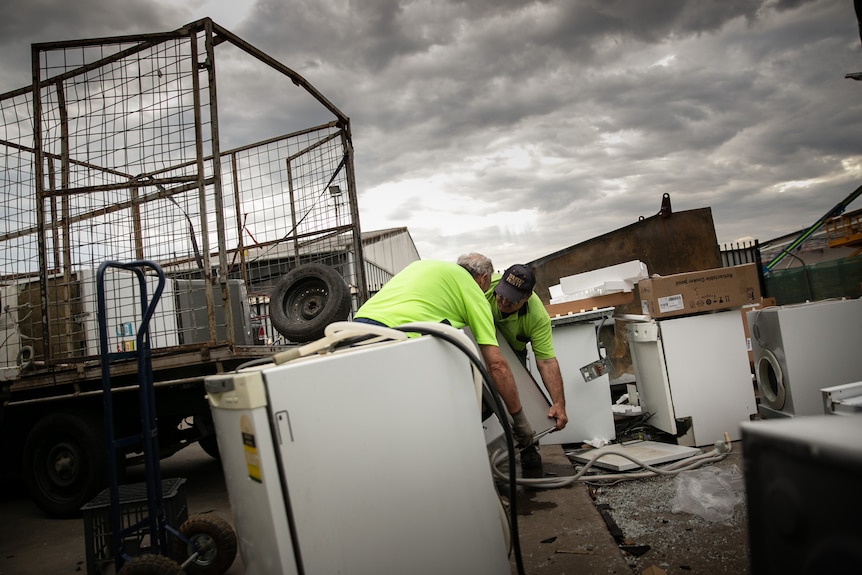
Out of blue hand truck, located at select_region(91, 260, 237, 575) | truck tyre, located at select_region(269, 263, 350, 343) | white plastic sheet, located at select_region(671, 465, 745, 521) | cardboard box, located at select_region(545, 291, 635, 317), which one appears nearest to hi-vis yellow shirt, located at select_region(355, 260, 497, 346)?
blue hand truck, located at select_region(91, 260, 237, 575)

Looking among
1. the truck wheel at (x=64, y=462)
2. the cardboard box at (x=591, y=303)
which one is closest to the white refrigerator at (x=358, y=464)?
the truck wheel at (x=64, y=462)

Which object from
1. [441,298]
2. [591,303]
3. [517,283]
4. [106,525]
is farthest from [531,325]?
[106,525]

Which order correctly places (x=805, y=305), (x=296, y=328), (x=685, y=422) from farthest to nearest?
(x=296, y=328)
(x=685, y=422)
(x=805, y=305)

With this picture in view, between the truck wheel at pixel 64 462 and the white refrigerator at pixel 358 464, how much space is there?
10.0 feet

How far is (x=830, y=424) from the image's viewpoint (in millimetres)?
705

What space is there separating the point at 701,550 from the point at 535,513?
0.84 m

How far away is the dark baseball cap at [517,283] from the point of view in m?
3.21

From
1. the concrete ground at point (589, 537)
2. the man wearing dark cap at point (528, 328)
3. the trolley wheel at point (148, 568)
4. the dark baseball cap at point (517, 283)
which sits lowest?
the concrete ground at point (589, 537)

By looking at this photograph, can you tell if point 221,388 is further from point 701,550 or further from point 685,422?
point 685,422

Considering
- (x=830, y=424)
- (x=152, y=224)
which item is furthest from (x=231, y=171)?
(x=830, y=424)

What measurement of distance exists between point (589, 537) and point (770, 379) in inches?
85.1

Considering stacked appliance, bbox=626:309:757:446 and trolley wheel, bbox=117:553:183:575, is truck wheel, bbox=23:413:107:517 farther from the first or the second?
stacked appliance, bbox=626:309:757:446

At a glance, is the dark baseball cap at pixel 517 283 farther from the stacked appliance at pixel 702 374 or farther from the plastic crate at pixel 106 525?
the plastic crate at pixel 106 525

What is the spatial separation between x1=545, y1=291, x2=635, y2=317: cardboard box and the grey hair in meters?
1.94
